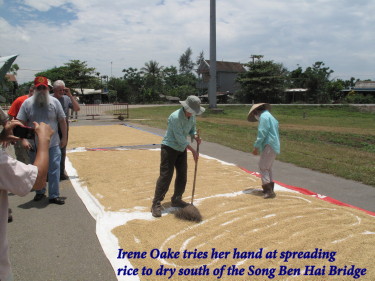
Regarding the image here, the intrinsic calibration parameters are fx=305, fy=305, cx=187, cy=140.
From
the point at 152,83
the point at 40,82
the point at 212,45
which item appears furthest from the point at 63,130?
the point at 152,83

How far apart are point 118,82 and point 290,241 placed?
2416 inches

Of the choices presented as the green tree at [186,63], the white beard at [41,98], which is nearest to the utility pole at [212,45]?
the white beard at [41,98]

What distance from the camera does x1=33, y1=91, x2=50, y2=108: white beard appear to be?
4.61 m

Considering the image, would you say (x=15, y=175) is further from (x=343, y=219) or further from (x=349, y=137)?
(x=349, y=137)

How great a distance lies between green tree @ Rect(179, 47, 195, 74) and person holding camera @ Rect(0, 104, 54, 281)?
81.1m

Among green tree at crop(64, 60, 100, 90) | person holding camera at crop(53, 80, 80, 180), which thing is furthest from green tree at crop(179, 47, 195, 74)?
person holding camera at crop(53, 80, 80, 180)

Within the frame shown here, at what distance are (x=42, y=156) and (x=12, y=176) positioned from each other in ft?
0.85

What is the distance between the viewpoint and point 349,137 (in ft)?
43.0

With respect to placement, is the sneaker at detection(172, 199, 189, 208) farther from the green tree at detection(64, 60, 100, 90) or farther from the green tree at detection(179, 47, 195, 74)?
the green tree at detection(179, 47, 195, 74)

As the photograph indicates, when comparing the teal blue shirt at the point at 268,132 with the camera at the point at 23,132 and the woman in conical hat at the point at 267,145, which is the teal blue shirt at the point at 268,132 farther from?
the camera at the point at 23,132

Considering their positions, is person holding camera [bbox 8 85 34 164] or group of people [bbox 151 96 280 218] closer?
group of people [bbox 151 96 280 218]

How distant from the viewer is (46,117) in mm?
4762

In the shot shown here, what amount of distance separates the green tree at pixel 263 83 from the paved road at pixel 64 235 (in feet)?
121

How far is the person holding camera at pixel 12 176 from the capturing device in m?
1.76
